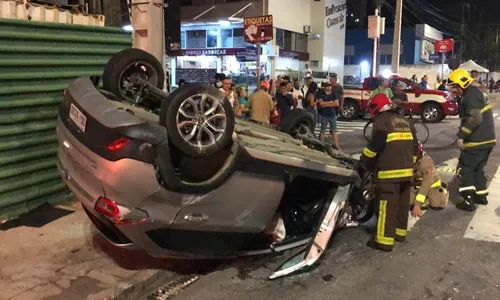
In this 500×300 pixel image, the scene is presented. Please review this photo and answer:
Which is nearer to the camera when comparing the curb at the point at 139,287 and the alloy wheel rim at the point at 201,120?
the alloy wheel rim at the point at 201,120

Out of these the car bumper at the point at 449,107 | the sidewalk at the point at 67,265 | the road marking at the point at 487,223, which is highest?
the car bumper at the point at 449,107

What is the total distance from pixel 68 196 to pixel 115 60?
7.30 ft

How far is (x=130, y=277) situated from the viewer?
4.31m

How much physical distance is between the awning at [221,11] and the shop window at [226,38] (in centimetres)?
92

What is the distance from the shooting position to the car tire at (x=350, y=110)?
20716 mm

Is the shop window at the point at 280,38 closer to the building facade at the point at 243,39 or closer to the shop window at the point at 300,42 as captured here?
the building facade at the point at 243,39

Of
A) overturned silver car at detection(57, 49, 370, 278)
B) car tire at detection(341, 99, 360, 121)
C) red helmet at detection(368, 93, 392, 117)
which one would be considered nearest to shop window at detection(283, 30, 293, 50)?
car tire at detection(341, 99, 360, 121)

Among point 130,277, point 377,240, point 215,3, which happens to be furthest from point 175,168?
point 215,3

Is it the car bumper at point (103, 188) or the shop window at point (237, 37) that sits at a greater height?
the shop window at point (237, 37)

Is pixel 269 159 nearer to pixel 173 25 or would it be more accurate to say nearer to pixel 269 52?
pixel 173 25

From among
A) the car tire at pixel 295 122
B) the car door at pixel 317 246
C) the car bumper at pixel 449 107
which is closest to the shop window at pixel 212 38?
the car bumper at pixel 449 107

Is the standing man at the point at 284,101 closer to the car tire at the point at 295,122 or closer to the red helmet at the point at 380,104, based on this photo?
the car tire at the point at 295,122

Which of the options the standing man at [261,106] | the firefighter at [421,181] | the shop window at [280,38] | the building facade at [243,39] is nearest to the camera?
the firefighter at [421,181]

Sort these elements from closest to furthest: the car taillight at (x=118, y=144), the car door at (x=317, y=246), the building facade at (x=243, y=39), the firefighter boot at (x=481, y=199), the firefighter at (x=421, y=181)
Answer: the car taillight at (x=118, y=144)
the car door at (x=317, y=246)
the firefighter at (x=421, y=181)
the firefighter boot at (x=481, y=199)
the building facade at (x=243, y=39)
